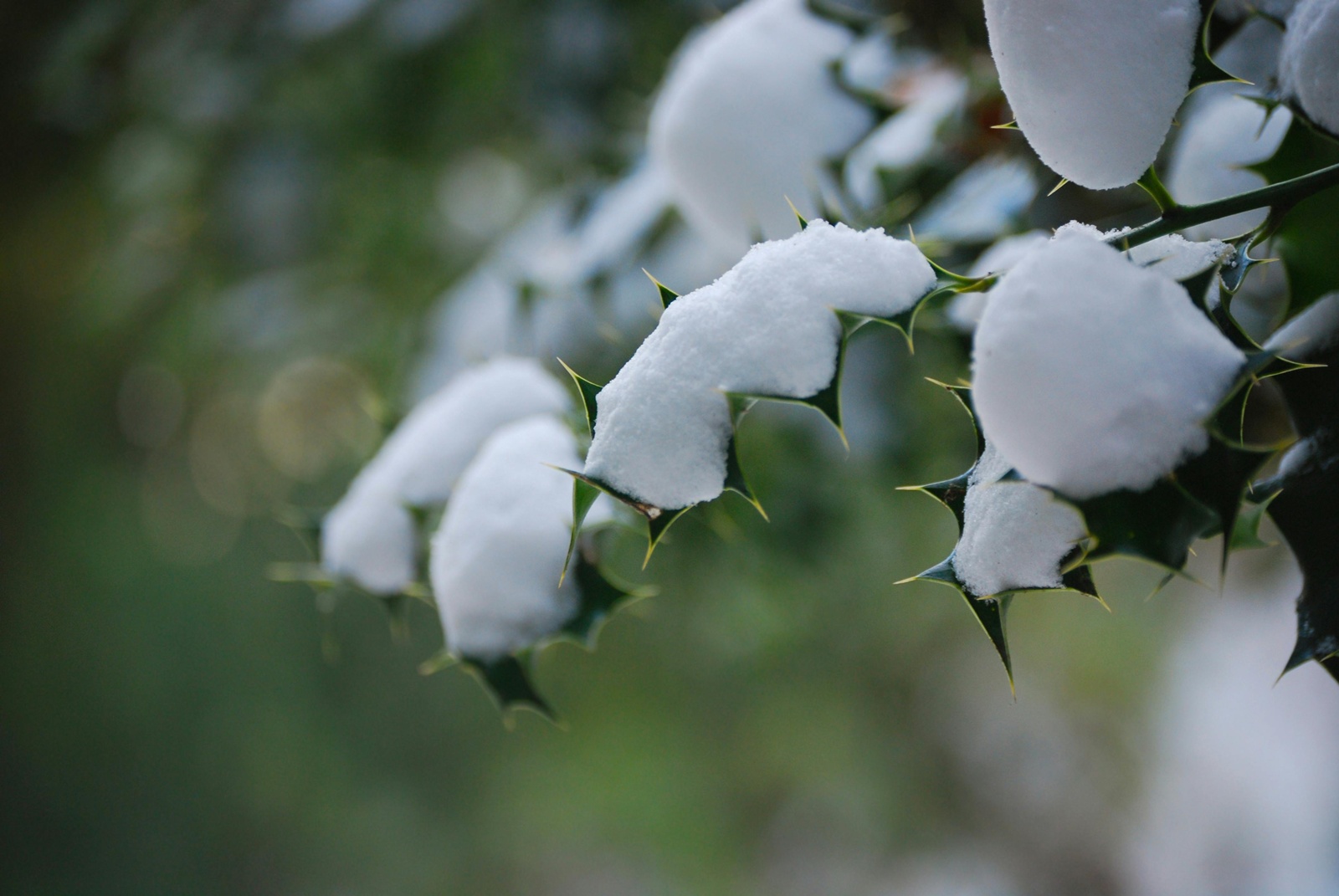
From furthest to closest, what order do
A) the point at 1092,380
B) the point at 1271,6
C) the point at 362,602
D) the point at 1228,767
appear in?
→ the point at 362,602 → the point at 1228,767 → the point at 1271,6 → the point at 1092,380

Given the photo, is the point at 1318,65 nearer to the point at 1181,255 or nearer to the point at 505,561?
the point at 1181,255

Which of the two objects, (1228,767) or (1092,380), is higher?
(1092,380)

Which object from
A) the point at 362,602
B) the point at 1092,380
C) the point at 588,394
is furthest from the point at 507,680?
the point at 362,602

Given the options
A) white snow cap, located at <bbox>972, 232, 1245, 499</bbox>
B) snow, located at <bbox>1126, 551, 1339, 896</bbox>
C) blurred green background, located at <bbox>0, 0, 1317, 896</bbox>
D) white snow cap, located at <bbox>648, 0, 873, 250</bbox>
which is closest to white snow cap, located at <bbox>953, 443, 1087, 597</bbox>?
white snow cap, located at <bbox>972, 232, 1245, 499</bbox>

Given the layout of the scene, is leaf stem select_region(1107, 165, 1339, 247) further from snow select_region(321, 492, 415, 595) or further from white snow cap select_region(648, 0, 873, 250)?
snow select_region(321, 492, 415, 595)

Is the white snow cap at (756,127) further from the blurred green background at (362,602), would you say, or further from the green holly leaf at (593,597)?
the blurred green background at (362,602)

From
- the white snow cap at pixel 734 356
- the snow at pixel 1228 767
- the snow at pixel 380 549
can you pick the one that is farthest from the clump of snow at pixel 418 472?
the snow at pixel 1228 767
